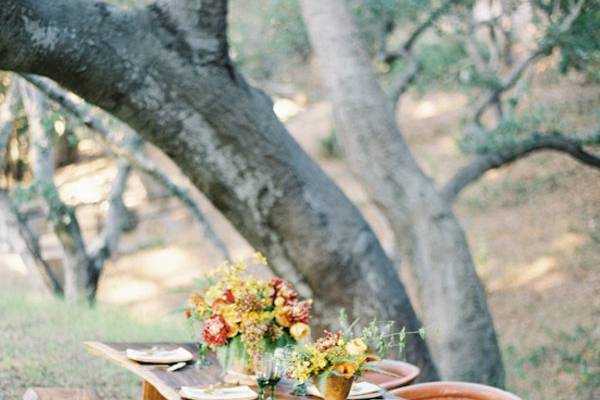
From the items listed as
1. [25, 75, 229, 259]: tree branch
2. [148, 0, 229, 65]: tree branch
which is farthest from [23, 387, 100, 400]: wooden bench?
[25, 75, 229, 259]: tree branch

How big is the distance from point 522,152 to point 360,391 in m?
4.93

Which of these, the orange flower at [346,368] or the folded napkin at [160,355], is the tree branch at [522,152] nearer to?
the folded napkin at [160,355]

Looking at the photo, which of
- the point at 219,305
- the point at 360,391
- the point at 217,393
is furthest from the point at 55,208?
the point at 360,391

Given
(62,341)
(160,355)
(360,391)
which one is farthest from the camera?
(62,341)

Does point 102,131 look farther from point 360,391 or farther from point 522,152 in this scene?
point 360,391

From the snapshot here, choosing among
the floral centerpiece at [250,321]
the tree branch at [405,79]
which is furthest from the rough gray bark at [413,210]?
the tree branch at [405,79]

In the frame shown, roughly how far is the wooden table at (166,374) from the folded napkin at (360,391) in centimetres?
6

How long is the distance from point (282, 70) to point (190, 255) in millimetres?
3708

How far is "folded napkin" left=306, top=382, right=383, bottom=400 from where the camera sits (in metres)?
3.75

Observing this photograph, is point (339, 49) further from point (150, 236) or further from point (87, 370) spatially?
point (150, 236)

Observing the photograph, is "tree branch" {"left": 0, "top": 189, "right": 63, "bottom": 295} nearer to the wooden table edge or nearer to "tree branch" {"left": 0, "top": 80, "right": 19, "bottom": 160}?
"tree branch" {"left": 0, "top": 80, "right": 19, "bottom": 160}

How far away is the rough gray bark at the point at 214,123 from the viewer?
4426 mm

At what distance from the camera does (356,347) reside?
11.4ft

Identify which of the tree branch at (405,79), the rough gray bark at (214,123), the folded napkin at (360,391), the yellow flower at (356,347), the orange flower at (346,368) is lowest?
the folded napkin at (360,391)
